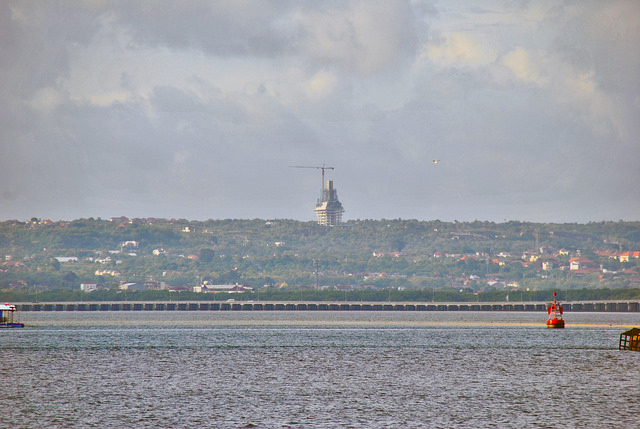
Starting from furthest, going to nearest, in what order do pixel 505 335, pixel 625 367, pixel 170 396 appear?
pixel 505 335 → pixel 625 367 → pixel 170 396

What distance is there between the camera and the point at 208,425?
6512 cm

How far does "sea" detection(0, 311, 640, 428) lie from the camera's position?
68.1 metres

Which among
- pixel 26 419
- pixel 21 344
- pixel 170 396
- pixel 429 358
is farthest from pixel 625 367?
pixel 21 344

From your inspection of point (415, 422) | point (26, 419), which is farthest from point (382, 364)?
point (26, 419)

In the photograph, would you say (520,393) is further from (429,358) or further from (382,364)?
(429,358)

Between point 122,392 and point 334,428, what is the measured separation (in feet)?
87.8

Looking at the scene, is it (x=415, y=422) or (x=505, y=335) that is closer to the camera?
(x=415, y=422)

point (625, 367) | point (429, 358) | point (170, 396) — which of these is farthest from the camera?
point (429, 358)

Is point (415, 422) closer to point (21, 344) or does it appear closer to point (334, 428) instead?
point (334, 428)

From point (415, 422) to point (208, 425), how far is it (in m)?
14.3

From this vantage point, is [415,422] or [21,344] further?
[21,344]

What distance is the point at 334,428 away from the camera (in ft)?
208

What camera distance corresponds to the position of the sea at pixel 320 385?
68062mm

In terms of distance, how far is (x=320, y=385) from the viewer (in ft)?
289
